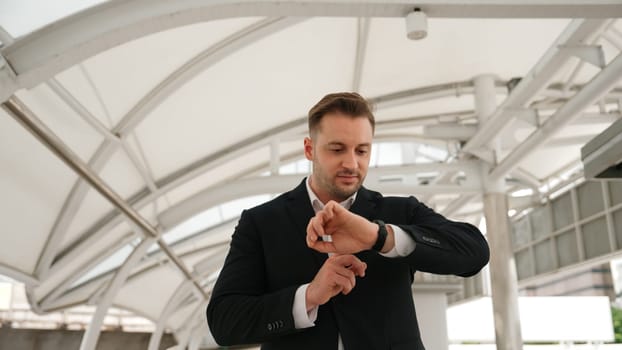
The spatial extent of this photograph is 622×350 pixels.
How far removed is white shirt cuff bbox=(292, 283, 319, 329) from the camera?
2127 mm

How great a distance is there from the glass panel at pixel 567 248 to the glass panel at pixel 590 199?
1.34m

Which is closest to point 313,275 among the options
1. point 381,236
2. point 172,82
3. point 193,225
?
point 381,236

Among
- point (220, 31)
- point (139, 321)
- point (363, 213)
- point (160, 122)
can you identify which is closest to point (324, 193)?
point (363, 213)

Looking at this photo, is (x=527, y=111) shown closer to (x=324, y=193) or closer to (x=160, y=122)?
(x=160, y=122)

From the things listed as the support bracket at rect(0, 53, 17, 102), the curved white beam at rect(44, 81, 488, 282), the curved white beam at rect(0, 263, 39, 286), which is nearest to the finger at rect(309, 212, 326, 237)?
the support bracket at rect(0, 53, 17, 102)

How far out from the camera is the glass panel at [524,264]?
28522mm

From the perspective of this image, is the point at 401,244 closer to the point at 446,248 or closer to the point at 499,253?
the point at 446,248

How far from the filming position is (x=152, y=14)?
645 cm

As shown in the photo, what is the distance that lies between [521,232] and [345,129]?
29625 mm

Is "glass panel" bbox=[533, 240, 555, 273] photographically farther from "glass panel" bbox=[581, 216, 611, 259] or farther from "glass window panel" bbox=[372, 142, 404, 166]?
"glass window panel" bbox=[372, 142, 404, 166]

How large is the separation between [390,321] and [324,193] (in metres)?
0.60

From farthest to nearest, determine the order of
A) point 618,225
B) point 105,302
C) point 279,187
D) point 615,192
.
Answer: point 615,192, point 618,225, point 105,302, point 279,187

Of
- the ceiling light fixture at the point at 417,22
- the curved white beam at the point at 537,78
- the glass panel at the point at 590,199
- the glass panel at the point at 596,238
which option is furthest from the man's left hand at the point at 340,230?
the glass panel at the point at 590,199

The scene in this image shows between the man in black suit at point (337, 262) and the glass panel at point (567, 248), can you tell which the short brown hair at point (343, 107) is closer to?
the man in black suit at point (337, 262)
